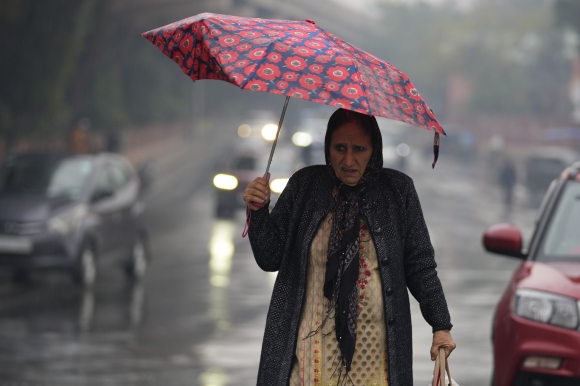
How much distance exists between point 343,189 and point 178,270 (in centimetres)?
1098

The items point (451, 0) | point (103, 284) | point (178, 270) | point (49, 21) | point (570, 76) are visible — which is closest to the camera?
point (103, 284)

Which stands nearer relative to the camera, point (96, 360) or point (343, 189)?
point (343, 189)

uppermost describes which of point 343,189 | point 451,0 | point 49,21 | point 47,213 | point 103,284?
point 451,0

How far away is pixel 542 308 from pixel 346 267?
229 centimetres

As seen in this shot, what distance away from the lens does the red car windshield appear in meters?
6.02

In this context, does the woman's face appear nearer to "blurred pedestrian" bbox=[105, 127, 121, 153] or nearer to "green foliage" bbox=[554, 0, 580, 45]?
"blurred pedestrian" bbox=[105, 127, 121, 153]

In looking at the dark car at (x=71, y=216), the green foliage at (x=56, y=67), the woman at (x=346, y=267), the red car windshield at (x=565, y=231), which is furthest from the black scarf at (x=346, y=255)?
the green foliage at (x=56, y=67)

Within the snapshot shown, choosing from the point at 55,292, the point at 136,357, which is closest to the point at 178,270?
the point at 55,292

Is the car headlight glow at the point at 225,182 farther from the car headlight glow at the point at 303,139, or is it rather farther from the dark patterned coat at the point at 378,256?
the dark patterned coat at the point at 378,256

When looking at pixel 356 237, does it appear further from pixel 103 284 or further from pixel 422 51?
pixel 422 51

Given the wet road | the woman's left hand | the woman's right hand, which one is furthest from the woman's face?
the wet road

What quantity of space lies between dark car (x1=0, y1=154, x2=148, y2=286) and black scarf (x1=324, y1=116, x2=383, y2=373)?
872 centimetres

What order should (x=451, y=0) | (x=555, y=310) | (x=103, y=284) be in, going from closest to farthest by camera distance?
(x=555, y=310), (x=103, y=284), (x=451, y=0)

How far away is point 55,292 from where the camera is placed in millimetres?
12047
